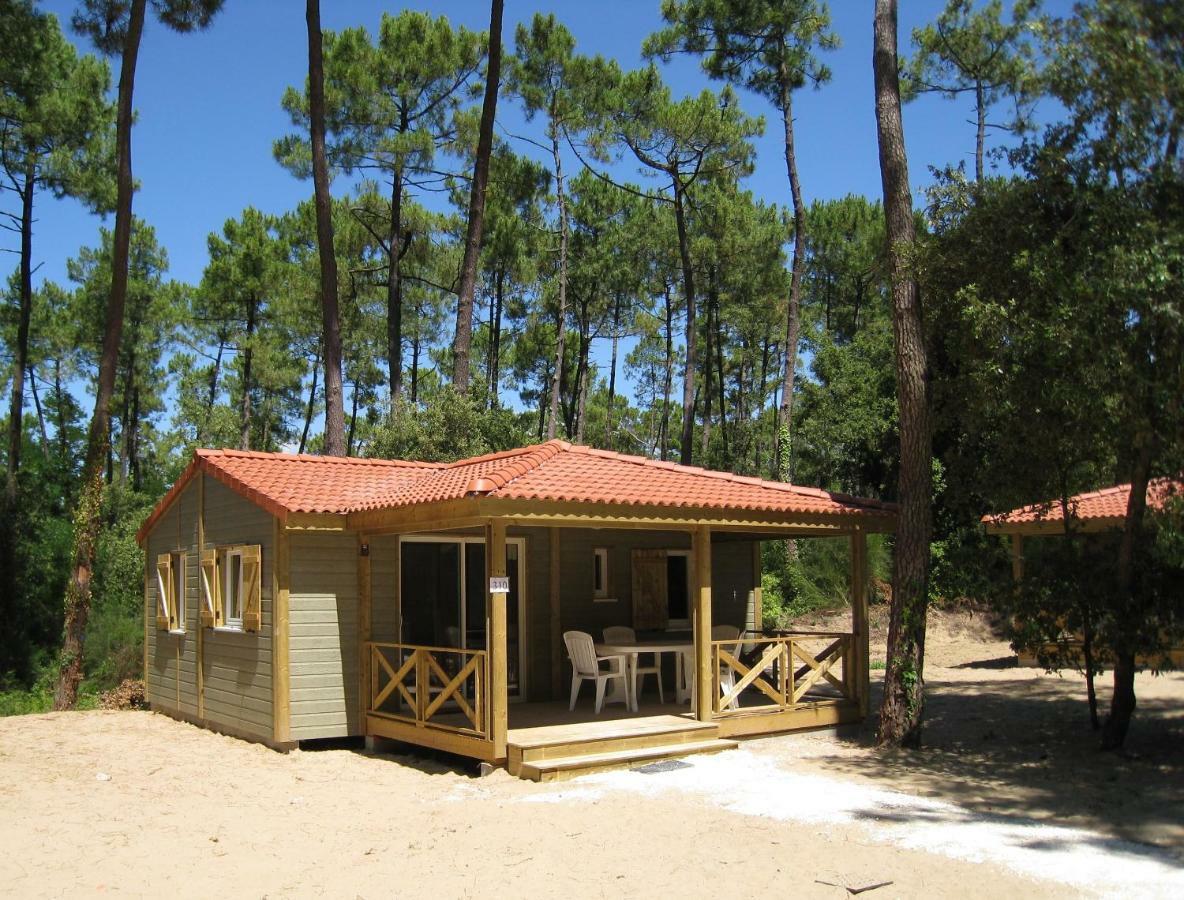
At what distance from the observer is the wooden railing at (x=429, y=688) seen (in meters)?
9.75

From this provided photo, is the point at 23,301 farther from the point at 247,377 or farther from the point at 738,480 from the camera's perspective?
the point at 738,480

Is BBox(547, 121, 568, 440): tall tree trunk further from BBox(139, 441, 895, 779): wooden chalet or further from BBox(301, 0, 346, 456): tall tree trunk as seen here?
BBox(139, 441, 895, 779): wooden chalet

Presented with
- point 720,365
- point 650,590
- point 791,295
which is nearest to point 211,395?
Result: point 720,365

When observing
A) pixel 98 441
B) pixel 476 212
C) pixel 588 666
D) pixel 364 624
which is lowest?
pixel 588 666

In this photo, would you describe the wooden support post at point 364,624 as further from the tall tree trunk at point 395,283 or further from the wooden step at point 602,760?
the tall tree trunk at point 395,283

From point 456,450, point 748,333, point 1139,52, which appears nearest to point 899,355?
point 1139,52

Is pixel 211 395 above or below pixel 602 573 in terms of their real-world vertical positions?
above

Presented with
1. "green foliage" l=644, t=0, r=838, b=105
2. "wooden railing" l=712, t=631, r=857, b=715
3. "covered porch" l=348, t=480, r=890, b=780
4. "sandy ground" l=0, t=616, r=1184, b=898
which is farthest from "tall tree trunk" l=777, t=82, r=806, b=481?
"sandy ground" l=0, t=616, r=1184, b=898

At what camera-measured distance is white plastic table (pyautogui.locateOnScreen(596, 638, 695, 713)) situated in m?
11.4

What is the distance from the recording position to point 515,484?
9695mm

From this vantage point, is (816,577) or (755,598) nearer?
(755,598)

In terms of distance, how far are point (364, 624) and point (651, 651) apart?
3.10m

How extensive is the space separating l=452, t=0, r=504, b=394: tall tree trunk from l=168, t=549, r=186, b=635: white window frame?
6.61 metres

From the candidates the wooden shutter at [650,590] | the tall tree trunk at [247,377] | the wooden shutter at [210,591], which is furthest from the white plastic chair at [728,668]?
the tall tree trunk at [247,377]
